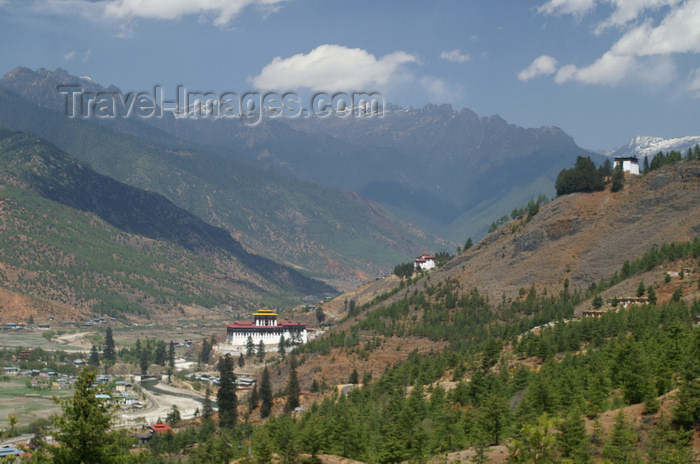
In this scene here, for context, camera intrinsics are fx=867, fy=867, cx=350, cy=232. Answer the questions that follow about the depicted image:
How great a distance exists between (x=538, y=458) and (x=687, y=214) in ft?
331

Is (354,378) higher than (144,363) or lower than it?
higher

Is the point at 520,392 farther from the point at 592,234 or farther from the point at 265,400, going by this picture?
the point at 592,234

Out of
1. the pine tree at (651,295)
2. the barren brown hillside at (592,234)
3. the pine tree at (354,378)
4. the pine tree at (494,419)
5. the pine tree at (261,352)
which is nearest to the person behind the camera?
the pine tree at (494,419)

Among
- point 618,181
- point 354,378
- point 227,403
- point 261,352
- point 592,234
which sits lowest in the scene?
point 227,403

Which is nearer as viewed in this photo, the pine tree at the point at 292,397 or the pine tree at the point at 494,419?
the pine tree at the point at 494,419

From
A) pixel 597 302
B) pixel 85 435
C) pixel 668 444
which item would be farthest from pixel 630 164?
pixel 85 435

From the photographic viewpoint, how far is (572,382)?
71812 millimetres

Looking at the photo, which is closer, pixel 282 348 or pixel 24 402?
pixel 24 402

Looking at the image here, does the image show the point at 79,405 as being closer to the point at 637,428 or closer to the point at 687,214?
the point at 637,428

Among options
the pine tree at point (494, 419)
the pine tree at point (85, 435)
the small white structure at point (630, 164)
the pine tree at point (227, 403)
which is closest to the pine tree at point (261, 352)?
the pine tree at point (227, 403)

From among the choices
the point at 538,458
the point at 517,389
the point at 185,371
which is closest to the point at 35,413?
the point at 185,371

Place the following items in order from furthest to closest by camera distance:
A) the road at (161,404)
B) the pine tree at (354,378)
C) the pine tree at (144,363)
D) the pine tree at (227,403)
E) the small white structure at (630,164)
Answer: the pine tree at (144,363)
the small white structure at (630,164)
the road at (161,404)
the pine tree at (354,378)
the pine tree at (227,403)

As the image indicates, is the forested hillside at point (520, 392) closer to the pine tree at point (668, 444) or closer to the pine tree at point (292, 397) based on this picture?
the pine tree at point (668, 444)

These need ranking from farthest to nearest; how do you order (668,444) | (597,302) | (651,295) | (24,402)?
(24,402) < (597,302) < (651,295) < (668,444)
